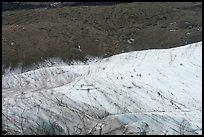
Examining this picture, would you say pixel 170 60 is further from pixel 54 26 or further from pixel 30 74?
pixel 54 26

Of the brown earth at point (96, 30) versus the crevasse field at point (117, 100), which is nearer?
the crevasse field at point (117, 100)

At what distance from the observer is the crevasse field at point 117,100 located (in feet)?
52.2

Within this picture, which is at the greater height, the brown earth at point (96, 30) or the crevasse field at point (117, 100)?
the crevasse field at point (117, 100)

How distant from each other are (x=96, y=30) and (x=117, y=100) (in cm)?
2945

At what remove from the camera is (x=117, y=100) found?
17.8 metres

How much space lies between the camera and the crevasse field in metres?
15.9

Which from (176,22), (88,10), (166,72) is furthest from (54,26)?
(166,72)

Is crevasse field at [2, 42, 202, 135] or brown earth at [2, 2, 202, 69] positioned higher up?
crevasse field at [2, 42, 202, 135]

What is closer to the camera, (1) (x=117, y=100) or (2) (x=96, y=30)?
(1) (x=117, y=100)

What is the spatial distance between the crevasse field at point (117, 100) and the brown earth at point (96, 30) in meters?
17.5

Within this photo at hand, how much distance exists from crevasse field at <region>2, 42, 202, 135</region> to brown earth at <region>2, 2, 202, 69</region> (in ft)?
57.3

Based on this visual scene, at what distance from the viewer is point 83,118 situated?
1642cm

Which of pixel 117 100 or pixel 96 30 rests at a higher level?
pixel 117 100

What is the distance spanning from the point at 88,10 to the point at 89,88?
34.9 m
